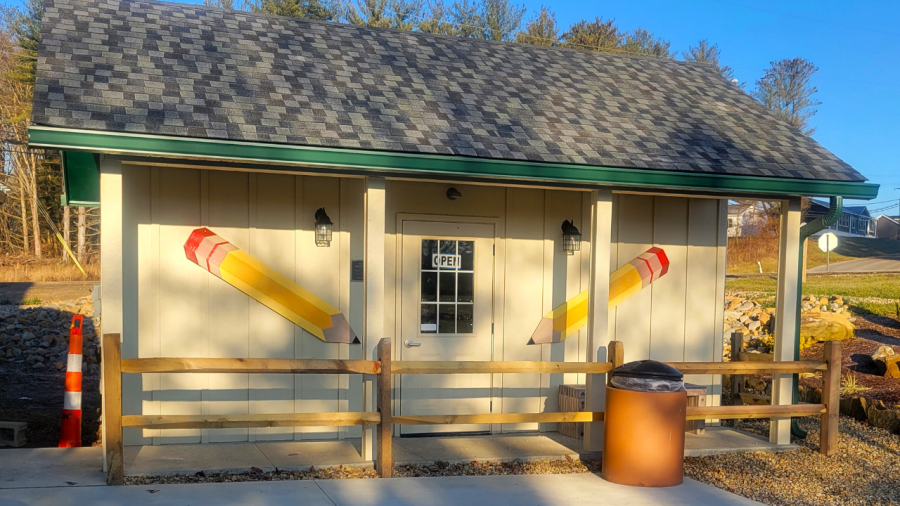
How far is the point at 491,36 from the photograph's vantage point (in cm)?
3047

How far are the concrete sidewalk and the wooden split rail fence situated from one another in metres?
0.36

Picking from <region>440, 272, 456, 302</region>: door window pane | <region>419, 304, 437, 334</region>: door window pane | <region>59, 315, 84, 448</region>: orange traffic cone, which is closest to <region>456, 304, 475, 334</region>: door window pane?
<region>440, 272, 456, 302</region>: door window pane

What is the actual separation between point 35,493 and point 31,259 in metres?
24.9

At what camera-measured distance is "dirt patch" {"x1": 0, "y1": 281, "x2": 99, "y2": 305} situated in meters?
18.0

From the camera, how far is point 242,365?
18.1 ft

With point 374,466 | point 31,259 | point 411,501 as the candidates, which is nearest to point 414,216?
point 374,466

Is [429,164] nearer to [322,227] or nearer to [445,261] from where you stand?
[322,227]

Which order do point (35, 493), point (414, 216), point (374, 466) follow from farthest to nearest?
point (414, 216) < point (374, 466) < point (35, 493)

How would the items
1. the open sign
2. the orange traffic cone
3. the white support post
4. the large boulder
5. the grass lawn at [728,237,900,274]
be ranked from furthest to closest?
the grass lawn at [728,237,900,274] → the large boulder → the open sign → the orange traffic cone → the white support post

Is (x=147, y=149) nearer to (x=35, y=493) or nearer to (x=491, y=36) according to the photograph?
(x=35, y=493)

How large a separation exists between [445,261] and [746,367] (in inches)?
116

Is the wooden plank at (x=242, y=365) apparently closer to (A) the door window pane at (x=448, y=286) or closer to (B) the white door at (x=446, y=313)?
(B) the white door at (x=446, y=313)

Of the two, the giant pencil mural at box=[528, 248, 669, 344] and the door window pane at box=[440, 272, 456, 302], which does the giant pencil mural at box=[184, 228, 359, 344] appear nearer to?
the door window pane at box=[440, 272, 456, 302]

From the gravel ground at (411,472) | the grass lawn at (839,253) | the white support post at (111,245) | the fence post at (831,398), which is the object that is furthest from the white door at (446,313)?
the grass lawn at (839,253)
